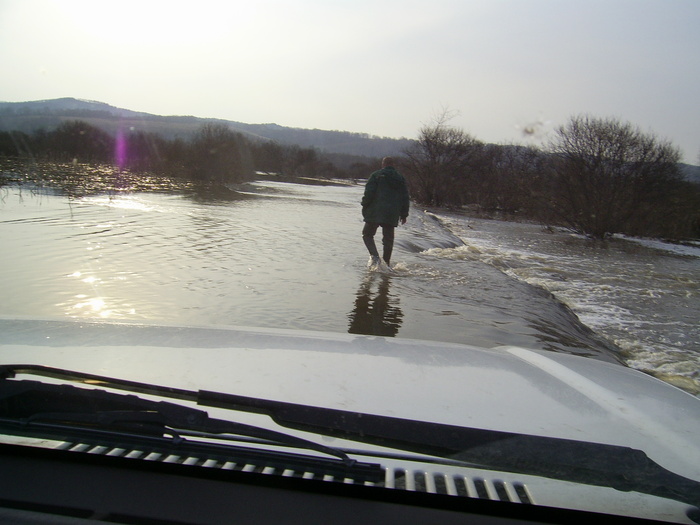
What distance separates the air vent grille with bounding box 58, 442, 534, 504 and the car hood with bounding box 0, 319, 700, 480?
1.20 ft

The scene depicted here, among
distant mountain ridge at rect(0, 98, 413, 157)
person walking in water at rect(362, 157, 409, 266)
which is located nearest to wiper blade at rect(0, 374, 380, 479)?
person walking in water at rect(362, 157, 409, 266)

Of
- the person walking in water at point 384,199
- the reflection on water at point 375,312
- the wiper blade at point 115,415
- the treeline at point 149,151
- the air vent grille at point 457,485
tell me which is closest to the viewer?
the air vent grille at point 457,485

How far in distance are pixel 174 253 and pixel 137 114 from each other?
622 ft

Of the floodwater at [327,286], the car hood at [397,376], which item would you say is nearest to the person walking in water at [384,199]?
the floodwater at [327,286]

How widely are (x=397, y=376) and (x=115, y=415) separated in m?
1.30

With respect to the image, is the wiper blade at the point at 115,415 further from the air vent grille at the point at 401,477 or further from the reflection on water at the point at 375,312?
the reflection on water at the point at 375,312

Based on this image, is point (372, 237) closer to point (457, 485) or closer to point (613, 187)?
point (457, 485)

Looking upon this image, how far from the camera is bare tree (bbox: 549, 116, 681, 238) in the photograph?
2464 cm

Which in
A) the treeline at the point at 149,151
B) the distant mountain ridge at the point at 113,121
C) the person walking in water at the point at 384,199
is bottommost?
the person walking in water at the point at 384,199

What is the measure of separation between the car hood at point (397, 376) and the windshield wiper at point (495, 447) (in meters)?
0.15

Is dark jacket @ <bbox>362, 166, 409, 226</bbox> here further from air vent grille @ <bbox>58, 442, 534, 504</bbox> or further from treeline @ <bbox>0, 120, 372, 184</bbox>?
treeline @ <bbox>0, 120, 372, 184</bbox>

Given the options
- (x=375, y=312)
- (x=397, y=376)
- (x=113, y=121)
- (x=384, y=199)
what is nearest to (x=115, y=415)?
(x=397, y=376)

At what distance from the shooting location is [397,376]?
2600 millimetres

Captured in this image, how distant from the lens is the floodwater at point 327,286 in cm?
631
